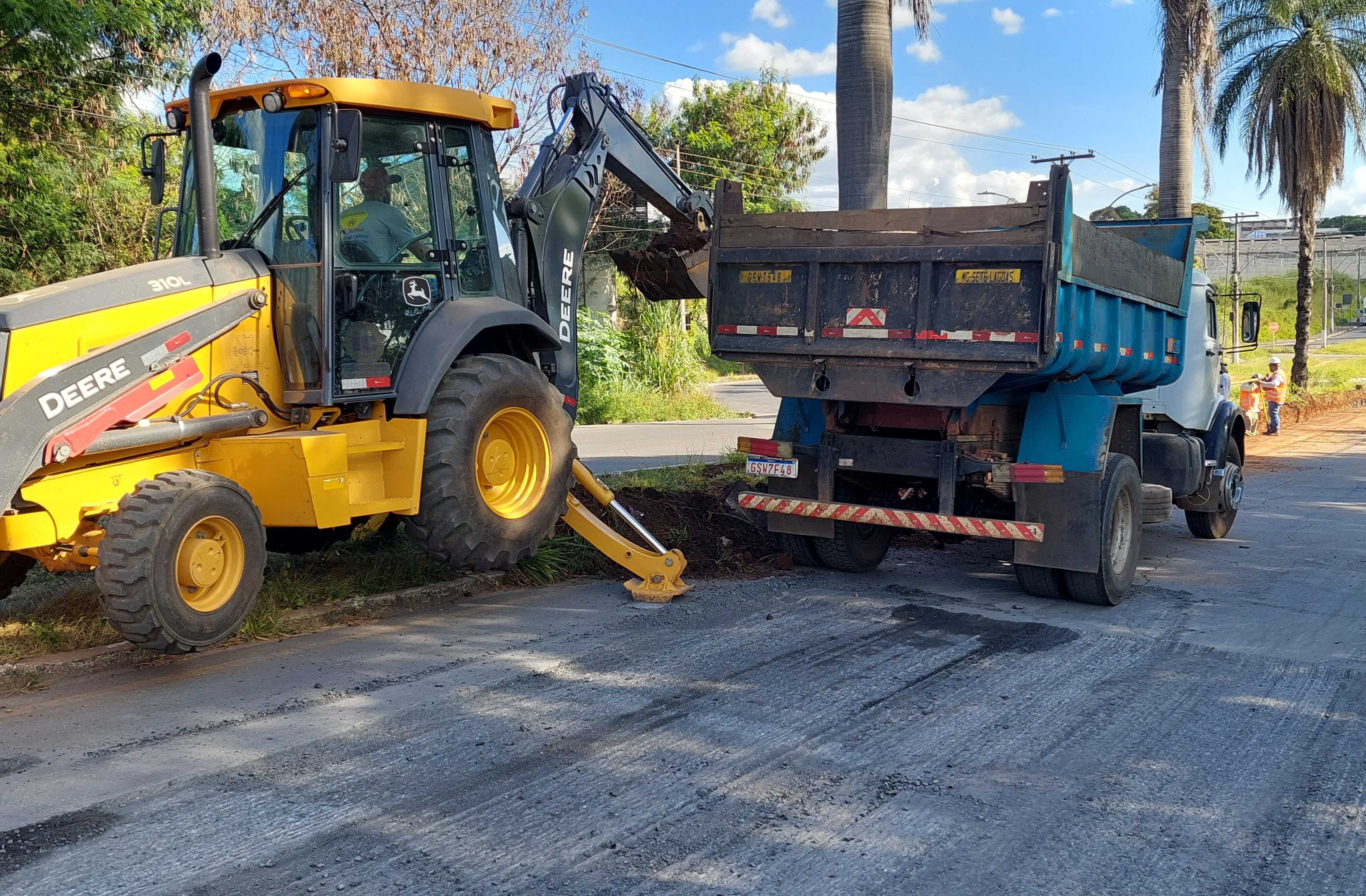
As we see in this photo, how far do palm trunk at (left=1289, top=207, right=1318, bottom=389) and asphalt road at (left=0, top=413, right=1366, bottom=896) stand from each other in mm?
21886

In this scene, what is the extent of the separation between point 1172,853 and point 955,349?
3.94 metres

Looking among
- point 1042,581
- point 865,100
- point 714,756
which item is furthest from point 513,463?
point 865,100

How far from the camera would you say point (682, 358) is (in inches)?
1012

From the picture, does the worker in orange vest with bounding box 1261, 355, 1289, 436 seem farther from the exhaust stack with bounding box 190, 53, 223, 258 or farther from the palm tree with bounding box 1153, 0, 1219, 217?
the exhaust stack with bounding box 190, 53, 223, 258

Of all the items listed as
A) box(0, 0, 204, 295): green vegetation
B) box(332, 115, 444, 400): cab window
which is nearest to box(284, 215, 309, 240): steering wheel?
box(332, 115, 444, 400): cab window

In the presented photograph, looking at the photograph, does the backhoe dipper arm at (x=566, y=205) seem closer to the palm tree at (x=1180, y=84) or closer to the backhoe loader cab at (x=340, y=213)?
the backhoe loader cab at (x=340, y=213)

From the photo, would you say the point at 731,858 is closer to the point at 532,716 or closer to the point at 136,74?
the point at 532,716

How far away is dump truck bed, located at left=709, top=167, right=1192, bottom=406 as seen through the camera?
23.7 ft

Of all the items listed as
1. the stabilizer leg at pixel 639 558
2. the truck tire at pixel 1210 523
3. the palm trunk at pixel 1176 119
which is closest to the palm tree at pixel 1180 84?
the palm trunk at pixel 1176 119

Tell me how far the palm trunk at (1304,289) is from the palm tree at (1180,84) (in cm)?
740

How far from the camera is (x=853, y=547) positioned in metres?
8.90

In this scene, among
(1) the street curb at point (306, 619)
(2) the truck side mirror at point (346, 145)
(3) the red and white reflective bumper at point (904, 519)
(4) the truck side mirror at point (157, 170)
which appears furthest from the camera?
(3) the red and white reflective bumper at point (904, 519)

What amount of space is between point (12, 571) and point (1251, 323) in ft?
37.7

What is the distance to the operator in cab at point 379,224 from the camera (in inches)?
263
